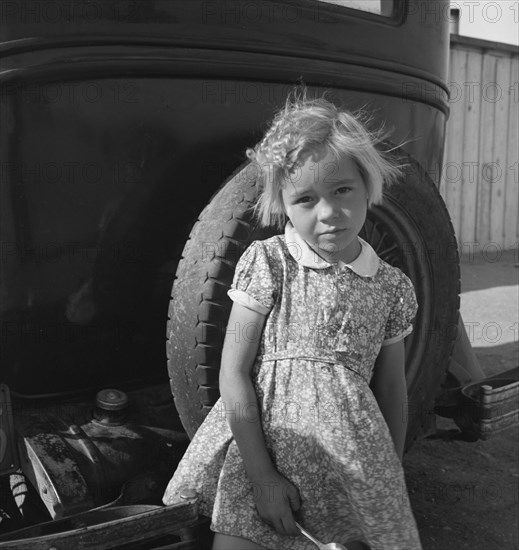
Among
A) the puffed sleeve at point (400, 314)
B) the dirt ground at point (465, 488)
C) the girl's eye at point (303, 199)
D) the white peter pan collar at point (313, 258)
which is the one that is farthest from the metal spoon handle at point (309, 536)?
the dirt ground at point (465, 488)

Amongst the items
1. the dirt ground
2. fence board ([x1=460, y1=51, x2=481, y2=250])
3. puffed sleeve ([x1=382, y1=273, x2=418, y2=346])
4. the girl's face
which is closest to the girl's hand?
puffed sleeve ([x1=382, y1=273, x2=418, y2=346])

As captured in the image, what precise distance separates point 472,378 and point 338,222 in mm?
1445

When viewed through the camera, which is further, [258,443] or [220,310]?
[220,310]

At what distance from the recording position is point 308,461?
1.54m

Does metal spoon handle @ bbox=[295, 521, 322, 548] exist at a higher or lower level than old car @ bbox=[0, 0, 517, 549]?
lower

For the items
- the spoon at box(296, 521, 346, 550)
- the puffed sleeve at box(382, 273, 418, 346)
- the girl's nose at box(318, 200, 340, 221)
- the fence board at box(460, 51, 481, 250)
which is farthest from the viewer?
the fence board at box(460, 51, 481, 250)

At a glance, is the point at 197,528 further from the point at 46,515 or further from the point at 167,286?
the point at 167,286

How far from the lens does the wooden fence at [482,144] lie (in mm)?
8336

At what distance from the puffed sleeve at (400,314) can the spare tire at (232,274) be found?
12.5 inches

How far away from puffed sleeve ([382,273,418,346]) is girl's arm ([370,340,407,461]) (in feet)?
0.09

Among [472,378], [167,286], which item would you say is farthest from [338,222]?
[472,378]

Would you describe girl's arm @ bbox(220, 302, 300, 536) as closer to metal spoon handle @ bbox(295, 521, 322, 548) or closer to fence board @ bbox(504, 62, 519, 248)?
metal spoon handle @ bbox(295, 521, 322, 548)

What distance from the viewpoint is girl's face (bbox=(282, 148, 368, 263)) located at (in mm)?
1515

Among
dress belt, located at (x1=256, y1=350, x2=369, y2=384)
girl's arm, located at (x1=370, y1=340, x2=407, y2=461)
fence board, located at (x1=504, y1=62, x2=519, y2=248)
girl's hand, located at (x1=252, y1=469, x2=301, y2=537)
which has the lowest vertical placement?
girl's hand, located at (x1=252, y1=469, x2=301, y2=537)
